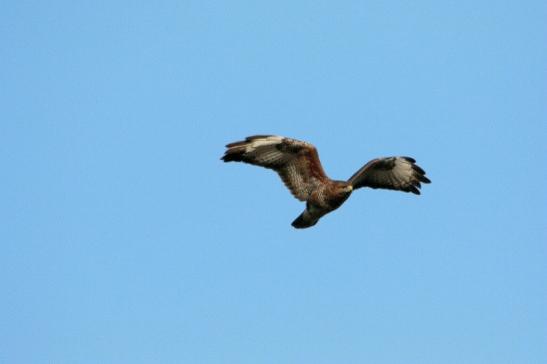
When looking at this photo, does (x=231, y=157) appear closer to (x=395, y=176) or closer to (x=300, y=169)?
(x=300, y=169)

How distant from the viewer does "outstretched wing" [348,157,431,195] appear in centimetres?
1541

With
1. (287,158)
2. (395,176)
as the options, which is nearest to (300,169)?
(287,158)

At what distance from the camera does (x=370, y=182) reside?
51.8 ft

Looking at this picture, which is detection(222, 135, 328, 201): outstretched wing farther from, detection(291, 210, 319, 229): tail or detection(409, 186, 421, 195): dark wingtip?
detection(409, 186, 421, 195): dark wingtip

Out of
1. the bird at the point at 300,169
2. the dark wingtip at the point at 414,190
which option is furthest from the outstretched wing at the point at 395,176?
the bird at the point at 300,169

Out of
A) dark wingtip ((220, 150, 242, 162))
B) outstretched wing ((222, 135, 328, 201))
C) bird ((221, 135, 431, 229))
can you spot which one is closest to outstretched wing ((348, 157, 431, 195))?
bird ((221, 135, 431, 229))

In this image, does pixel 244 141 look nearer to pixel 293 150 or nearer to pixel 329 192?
pixel 293 150

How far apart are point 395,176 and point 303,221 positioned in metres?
2.47

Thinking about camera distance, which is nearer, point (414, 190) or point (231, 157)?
point (231, 157)

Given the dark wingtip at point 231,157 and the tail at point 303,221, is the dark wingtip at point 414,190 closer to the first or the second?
the tail at point 303,221

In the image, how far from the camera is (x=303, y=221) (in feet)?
47.1

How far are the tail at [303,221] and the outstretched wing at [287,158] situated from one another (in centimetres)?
30

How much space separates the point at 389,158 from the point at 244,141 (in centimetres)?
289

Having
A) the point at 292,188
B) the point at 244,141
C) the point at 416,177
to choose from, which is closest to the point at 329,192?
the point at 292,188
